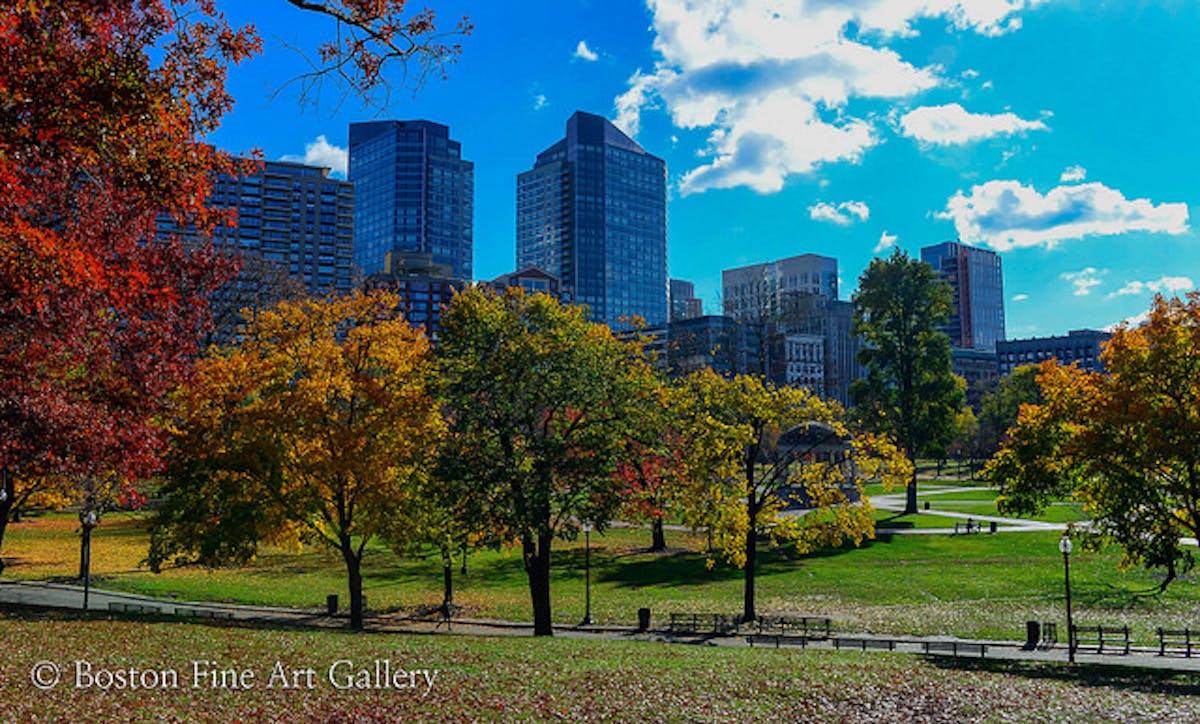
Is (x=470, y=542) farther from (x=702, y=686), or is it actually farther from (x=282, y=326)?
(x=702, y=686)

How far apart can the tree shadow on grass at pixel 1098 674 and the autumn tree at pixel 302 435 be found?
15654 millimetres

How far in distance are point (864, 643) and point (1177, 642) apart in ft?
31.4

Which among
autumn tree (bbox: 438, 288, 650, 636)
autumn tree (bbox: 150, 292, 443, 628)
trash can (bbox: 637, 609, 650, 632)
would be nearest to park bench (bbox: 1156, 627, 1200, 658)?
trash can (bbox: 637, 609, 650, 632)

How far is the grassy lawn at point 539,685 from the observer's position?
11.8 meters

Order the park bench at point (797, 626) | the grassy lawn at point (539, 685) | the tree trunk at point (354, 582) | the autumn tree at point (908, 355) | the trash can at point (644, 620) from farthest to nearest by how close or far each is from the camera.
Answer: the autumn tree at point (908, 355) < the trash can at point (644, 620) < the park bench at point (797, 626) < the tree trunk at point (354, 582) < the grassy lawn at point (539, 685)

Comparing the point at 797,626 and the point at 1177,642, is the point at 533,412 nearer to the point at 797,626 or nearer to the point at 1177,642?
the point at 797,626

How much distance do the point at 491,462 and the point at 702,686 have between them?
993cm

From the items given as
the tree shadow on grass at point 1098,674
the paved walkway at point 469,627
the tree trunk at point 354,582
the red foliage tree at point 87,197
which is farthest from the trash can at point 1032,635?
the red foliage tree at point 87,197

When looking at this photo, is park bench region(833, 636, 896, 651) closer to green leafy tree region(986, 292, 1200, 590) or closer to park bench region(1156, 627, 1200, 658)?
green leafy tree region(986, 292, 1200, 590)

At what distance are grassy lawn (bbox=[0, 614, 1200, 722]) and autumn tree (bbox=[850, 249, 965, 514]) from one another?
36.0m

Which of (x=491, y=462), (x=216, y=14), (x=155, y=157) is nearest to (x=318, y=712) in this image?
(x=155, y=157)

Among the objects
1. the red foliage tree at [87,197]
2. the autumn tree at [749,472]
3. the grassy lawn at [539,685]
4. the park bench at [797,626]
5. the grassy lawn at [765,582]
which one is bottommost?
the grassy lawn at [765,582]

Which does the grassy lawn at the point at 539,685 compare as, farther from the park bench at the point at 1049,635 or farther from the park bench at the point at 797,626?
the park bench at the point at 797,626

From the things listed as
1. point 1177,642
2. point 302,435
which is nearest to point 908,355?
point 1177,642
